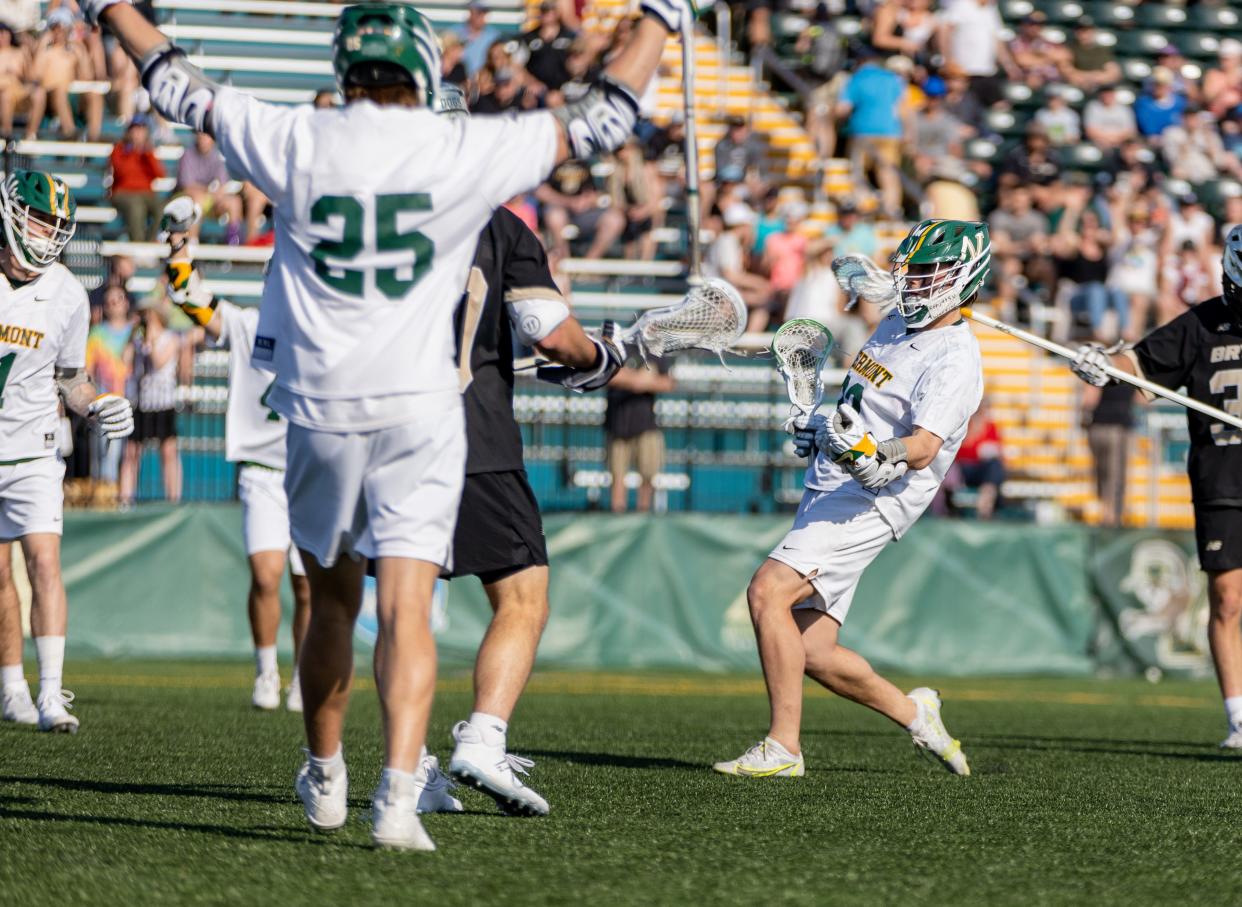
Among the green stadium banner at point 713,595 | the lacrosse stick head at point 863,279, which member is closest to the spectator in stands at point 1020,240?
the green stadium banner at point 713,595

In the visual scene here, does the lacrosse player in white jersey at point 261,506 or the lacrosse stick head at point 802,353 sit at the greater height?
the lacrosse stick head at point 802,353

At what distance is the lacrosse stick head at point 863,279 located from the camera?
26.9 ft

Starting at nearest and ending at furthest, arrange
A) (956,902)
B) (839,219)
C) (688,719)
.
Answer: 1. (956,902)
2. (688,719)
3. (839,219)

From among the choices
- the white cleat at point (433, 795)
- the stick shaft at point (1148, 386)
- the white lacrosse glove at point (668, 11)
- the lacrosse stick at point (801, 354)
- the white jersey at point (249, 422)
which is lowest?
the white cleat at point (433, 795)

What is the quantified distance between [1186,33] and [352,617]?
2242 centimetres

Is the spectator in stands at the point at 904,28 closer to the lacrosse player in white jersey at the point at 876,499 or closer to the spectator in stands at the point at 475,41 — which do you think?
the spectator in stands at the point at 475,41

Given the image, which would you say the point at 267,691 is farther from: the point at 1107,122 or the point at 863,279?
the point at 1107,122

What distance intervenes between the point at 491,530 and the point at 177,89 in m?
1.74

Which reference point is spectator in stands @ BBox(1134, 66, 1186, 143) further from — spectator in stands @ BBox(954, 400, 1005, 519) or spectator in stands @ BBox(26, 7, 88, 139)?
spectator in stands @ BBox(26, 7, 88, 139)

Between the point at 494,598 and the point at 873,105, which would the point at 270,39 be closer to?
the point at 873,105

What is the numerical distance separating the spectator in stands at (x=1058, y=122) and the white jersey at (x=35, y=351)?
15.4 metres

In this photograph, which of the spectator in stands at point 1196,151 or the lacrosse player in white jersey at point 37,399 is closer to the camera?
the lacrosse player in white jersey at point 37,399

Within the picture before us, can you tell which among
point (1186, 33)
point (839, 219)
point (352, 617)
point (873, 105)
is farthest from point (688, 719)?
point (1186, 33)

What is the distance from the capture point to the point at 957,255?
7457 mm
